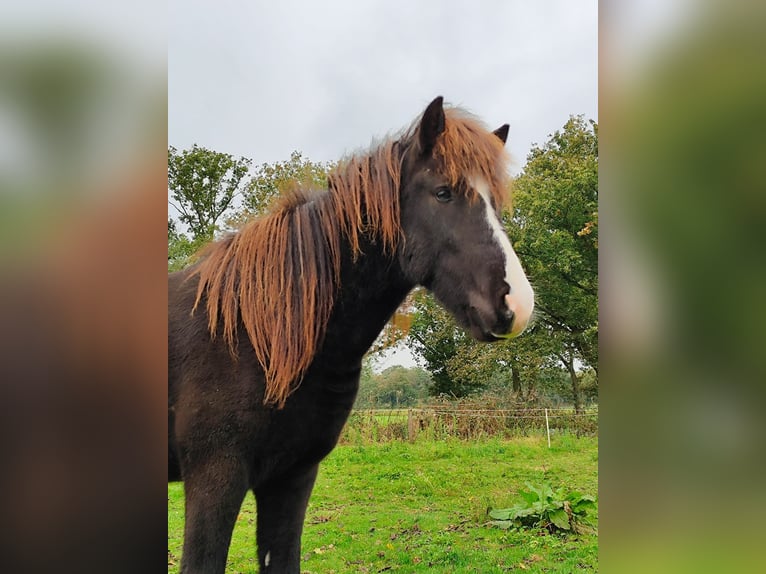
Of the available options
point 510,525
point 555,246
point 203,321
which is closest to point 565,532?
point 510,525

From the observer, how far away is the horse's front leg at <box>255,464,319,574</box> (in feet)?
7.09

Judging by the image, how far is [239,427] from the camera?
173 cm

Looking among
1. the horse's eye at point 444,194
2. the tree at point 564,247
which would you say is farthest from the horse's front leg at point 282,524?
the tree at point 564,247

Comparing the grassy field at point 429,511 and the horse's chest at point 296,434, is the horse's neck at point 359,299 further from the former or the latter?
the grassy field at point 429,511

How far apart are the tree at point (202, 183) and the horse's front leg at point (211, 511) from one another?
6.36 meters

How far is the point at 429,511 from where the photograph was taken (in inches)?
236

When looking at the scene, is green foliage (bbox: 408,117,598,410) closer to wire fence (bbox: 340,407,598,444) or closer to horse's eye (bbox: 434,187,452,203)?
wire fence (bbox: 340,407,598,444)

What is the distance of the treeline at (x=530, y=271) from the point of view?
8.86 meters

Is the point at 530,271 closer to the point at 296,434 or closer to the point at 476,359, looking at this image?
the point at 476,359

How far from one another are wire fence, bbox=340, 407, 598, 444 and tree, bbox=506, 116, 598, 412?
0.94 m

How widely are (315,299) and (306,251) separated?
0.20 m

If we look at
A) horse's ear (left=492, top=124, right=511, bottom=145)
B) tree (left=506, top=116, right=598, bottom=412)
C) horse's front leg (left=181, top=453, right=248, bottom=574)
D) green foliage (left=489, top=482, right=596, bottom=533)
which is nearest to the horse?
horse's front leg (left=181, top=453, right=248, bottom=574)
